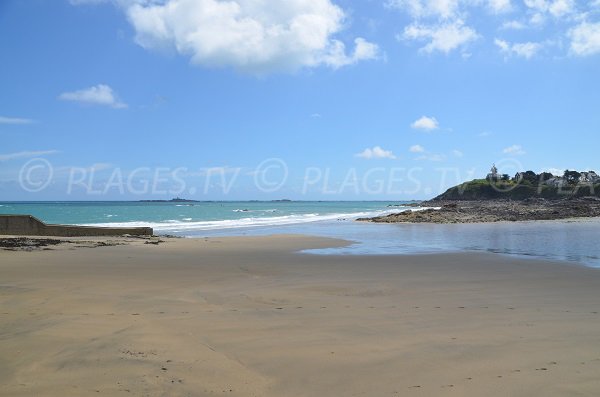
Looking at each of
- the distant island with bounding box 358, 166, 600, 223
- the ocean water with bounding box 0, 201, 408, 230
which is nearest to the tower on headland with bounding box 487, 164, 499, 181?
the distant island with bounding box 358, 166, 600, 223

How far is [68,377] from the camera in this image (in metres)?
4.09

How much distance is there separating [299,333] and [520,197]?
11955 centimetres

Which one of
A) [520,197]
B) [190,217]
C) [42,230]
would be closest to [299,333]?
[42,230]

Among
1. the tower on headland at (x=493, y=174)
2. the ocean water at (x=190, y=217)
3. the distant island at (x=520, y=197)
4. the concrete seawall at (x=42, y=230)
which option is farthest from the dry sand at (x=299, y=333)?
the tower on headland at (x=493, y=174)

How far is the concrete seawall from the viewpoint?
2112 cm

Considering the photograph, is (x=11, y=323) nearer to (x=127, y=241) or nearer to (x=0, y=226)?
(x=127, y=241)

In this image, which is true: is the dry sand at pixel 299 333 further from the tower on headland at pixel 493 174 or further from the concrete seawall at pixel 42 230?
the tower on headland at pixel 493 174

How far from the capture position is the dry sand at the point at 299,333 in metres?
4.05

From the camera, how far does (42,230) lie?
21.8 meters

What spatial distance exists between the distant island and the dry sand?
102 ft

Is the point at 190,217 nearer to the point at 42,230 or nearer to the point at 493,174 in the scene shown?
the point at 42,230

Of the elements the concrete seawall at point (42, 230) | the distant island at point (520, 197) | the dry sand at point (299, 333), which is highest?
the distant island at point (520, 197)

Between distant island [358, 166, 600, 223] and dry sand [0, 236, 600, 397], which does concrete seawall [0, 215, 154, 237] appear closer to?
dry sand [0, 236, 600, 397]

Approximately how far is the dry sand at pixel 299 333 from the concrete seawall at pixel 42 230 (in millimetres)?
12014
